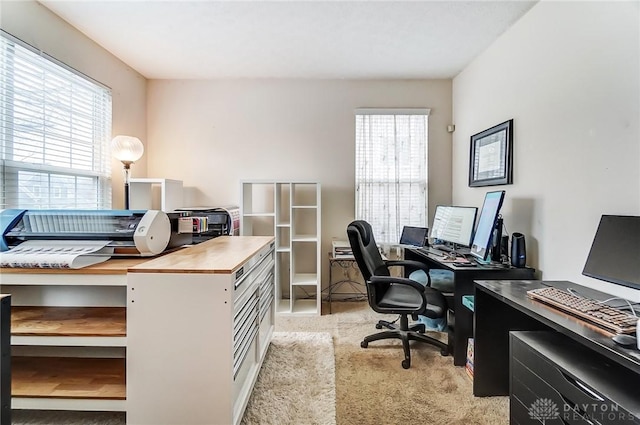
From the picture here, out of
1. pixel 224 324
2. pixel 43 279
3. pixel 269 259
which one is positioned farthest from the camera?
pixel 269 259

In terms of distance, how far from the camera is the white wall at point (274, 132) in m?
3.63

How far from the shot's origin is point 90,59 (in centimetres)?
277

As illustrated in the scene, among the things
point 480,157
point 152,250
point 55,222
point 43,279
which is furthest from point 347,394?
point 480,157

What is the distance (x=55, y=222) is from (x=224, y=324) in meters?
1.19

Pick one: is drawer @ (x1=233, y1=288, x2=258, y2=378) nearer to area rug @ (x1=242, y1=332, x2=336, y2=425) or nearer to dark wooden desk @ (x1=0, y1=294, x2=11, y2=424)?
area rug @ (x1=242, y1=332, x2=336, y2=425)

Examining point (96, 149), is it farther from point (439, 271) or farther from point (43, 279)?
point (439, 271)

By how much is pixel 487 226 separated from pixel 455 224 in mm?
520

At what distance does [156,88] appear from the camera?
12.0ft

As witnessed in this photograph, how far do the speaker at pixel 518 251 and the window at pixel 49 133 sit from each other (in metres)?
3.42

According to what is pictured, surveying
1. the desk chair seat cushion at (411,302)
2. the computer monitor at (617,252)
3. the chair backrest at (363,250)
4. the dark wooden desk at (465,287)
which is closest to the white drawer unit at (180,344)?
the chair backrest at (363,250)

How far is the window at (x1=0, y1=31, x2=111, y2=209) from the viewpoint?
2080mm

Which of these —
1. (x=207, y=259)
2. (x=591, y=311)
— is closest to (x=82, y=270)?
(x=207, y=259)

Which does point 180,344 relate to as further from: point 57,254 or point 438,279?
point 438,279

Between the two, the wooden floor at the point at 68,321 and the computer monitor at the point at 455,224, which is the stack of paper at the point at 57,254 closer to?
the wooden floor at the point at 68,321
